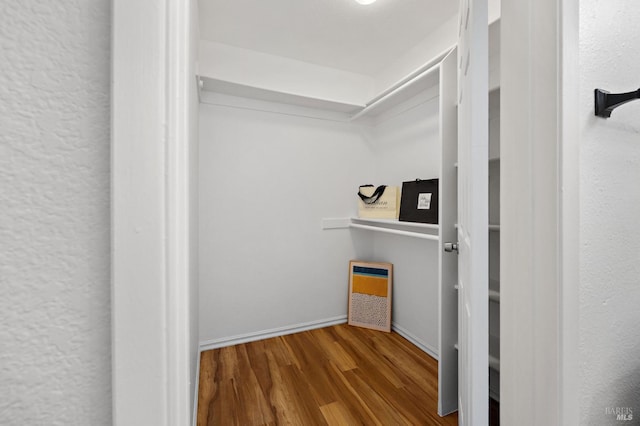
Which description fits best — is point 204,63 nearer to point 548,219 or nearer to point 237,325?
point 237,325

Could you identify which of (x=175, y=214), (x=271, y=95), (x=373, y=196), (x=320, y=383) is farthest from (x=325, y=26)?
(x=320, y=383)

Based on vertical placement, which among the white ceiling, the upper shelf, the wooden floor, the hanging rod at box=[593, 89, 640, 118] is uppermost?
the white ceiling

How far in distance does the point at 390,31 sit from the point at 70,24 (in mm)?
2163

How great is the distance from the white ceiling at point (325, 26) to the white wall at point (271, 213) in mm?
467

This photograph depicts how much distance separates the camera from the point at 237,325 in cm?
228

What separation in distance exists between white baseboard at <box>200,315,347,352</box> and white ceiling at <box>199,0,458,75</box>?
233cm

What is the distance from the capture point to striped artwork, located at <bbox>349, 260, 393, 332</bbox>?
8.18ft

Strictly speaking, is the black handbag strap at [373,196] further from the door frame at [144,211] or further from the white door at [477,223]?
the door frame at [144,211]

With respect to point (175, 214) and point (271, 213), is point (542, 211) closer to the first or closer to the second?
point (175, 214)

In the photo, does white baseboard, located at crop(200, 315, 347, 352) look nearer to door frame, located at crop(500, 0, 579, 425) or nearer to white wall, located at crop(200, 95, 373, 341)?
white wall, located at crop(200, 95, 373, 341)

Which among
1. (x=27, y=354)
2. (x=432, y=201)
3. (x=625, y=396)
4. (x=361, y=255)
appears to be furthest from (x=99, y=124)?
(x=361, y=255)

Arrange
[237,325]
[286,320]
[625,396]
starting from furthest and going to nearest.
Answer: [286,320] → [237,325] → [625,396]

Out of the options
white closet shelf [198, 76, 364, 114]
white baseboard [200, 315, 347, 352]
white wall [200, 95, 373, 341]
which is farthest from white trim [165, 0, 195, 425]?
white baseboard [200, 315, 347, 352]

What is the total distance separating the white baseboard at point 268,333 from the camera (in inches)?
86.4
